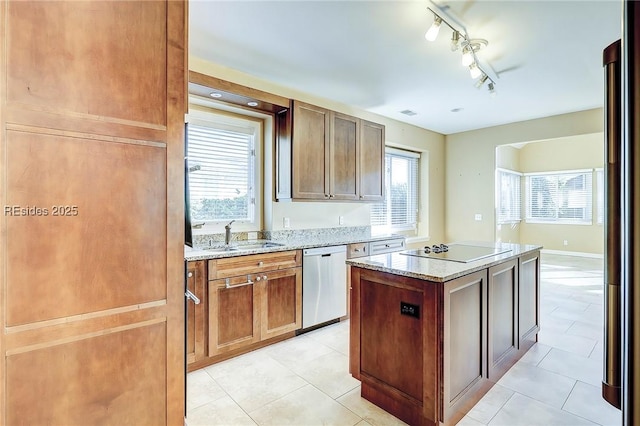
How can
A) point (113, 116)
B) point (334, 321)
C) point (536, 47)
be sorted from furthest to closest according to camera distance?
point (334, 321) < point (536, 47) < point (113, 116)

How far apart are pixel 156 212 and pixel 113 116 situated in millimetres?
369

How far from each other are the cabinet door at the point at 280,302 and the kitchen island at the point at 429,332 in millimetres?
1059

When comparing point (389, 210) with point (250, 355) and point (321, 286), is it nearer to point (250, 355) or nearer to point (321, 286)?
point (321, 286)

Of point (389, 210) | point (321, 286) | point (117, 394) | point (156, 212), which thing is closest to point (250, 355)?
point (321, 286)

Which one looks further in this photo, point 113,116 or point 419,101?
point 419,101

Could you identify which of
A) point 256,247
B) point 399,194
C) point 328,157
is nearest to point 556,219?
point 399,194

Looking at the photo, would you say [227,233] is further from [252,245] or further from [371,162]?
[371,162]

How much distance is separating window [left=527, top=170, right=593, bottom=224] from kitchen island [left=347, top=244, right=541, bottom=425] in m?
7.48

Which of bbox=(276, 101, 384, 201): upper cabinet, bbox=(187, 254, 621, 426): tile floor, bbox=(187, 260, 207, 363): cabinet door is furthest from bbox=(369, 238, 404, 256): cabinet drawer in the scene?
bbox=(187, 260, 207, 363): cabinet door

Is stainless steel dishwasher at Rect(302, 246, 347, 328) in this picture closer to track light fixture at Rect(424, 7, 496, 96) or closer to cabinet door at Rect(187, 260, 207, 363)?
cabinet door at Rect(187, 260, 207, 363)

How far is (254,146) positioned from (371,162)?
1577 millimetres

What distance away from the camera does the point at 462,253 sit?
2580 millimetres

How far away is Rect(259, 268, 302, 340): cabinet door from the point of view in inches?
120

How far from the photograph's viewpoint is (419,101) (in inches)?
171
